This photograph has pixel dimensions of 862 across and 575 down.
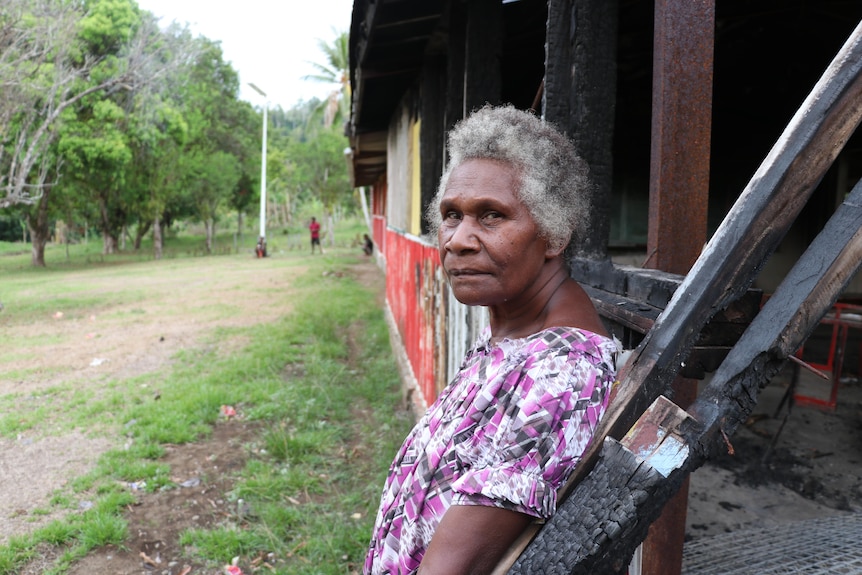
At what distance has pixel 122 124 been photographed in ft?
72.1

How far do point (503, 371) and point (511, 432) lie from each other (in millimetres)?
145

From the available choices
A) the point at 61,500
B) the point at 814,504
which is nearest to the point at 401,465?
the point at 814,504

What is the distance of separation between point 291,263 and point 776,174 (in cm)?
2428

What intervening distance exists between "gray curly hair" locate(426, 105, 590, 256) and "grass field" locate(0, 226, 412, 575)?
3050mm

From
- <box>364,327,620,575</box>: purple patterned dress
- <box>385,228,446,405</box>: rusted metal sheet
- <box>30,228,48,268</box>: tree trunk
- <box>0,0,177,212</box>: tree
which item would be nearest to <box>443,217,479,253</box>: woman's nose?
<box>364,327,620,575</box>: purple patterned dress

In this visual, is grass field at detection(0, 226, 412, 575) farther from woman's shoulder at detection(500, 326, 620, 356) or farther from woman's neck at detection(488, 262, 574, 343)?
woman's shoulder at detection(500, 326, 620, 356)

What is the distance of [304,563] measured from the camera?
3.92 metres

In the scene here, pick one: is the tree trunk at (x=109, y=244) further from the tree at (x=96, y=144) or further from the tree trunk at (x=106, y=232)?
the tree at (x=96, y=144)

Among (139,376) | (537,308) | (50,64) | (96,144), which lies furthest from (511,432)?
(96,144)

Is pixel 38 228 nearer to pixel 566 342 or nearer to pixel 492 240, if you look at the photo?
pixel 492 240

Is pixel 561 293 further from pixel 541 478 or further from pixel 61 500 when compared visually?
pixel 61 500

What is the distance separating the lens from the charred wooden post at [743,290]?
105 centimetres

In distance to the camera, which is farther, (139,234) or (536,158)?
(139,234)

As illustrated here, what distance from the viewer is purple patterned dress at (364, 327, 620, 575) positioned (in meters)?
1.21
